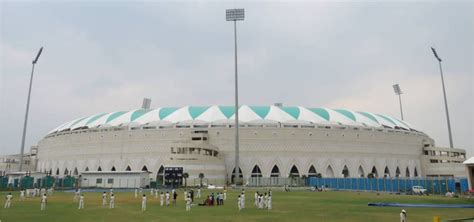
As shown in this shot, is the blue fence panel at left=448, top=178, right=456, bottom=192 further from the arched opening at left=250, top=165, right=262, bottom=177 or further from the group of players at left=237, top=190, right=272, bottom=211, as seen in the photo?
the arched opening at left=250, top=165, right=262, bottom=177

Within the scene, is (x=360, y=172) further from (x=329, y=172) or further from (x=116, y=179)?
(x=116, y=179)

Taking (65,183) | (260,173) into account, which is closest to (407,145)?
(260,173)

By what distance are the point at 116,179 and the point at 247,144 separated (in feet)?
77.6

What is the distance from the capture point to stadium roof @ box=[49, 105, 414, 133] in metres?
66.1

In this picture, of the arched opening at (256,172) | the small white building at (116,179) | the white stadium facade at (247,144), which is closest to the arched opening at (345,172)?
the white stadium facade at (247,144)

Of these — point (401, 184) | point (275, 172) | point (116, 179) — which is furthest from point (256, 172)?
point (401, 184)

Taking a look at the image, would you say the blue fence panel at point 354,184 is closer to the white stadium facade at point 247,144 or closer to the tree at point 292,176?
the tree at point 292,176

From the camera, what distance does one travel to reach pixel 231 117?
66.8 meters

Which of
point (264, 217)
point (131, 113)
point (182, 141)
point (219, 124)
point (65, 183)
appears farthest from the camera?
point (131, 113)

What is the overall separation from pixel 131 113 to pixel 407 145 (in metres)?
55.3

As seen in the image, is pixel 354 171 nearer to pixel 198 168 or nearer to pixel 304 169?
pixel 304 169

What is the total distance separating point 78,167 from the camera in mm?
69000

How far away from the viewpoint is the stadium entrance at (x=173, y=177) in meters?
48.7

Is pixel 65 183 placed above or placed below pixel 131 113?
below
